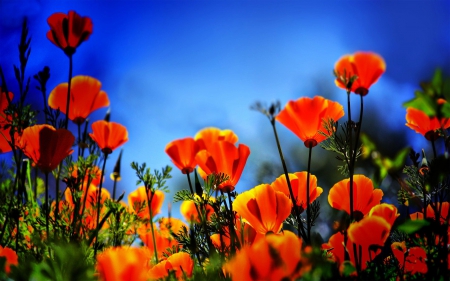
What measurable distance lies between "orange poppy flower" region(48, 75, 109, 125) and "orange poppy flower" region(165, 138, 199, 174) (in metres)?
0.23

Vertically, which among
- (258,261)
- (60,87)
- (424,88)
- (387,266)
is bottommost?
(387,266)

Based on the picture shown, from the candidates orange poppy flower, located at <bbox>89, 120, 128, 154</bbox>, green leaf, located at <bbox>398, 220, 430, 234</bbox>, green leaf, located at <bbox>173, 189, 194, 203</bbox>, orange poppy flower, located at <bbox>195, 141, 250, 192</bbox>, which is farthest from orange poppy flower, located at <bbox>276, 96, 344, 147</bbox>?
orange poppy flower, located at <bbox>89, 120, 128, 154</bbox>

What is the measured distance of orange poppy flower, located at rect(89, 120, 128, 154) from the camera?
1.01 meters

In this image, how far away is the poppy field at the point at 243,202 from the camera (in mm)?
468

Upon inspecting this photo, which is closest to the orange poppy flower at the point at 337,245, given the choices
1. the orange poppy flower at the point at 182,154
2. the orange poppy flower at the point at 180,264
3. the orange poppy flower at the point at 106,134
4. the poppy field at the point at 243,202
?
the poppy field at the point at 243,202

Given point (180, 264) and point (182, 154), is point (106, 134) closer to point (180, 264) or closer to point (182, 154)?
point (182, 154)

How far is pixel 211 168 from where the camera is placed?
28.8 inches

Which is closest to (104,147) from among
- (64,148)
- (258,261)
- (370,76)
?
(64,148)

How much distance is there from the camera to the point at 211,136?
0.98 m

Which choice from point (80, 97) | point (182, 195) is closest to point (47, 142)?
point (182, 195)

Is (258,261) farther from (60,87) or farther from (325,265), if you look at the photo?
(60,87)

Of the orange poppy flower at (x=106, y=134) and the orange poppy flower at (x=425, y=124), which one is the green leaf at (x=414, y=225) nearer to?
the orange poppy flower at (x=425, y=124)

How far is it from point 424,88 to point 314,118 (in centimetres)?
30

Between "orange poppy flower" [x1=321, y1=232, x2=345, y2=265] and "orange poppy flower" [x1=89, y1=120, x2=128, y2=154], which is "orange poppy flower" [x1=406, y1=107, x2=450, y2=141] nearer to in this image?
"orange poppy flower" [x1=321, y1=232, x2=345, y2=265]
